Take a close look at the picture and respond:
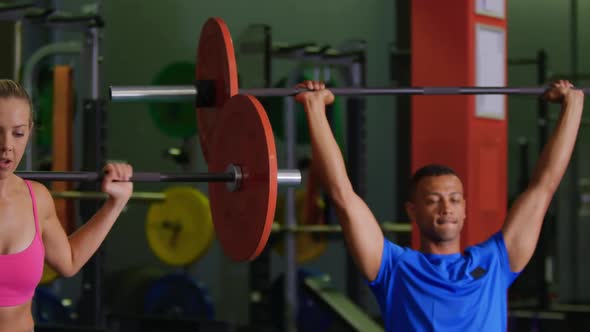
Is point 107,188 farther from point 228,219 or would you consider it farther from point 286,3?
point 286,3

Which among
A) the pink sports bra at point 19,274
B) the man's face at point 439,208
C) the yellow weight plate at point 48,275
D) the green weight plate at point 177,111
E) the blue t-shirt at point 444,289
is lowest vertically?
the yellow weight plate at point 48,275

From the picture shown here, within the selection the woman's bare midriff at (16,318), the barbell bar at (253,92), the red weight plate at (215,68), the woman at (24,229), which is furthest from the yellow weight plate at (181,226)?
the woman's bare midriff at (16,318)

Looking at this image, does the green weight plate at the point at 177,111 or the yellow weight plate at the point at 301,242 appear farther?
the yellow weight plate at the point at 301,242

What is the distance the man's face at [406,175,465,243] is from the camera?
2045mm

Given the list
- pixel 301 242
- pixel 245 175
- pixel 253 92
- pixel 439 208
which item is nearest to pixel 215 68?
pixel 253 92

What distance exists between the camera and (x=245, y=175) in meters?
1.96

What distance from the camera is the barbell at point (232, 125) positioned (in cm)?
184

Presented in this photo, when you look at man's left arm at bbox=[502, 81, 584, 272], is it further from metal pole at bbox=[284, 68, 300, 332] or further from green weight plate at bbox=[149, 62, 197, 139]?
green weight plate at bbox=[149, 62, 197, 139]

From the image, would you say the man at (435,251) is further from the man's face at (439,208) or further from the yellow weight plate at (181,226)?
the yellow weight plate at (181,226)

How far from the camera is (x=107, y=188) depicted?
175cm

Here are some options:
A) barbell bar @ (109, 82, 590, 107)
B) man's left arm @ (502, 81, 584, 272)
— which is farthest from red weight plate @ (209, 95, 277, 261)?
man's left arm @ (502, 81, 584, 272)

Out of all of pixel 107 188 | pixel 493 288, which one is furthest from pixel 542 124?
pixel 107 188

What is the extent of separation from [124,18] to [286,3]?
3.96 feet

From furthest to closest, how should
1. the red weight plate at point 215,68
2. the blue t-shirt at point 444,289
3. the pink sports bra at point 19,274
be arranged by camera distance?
the red weight plate at point 215,68 < the blue t-shirt at point 444,289 < the pink sports bra at point 19,274
